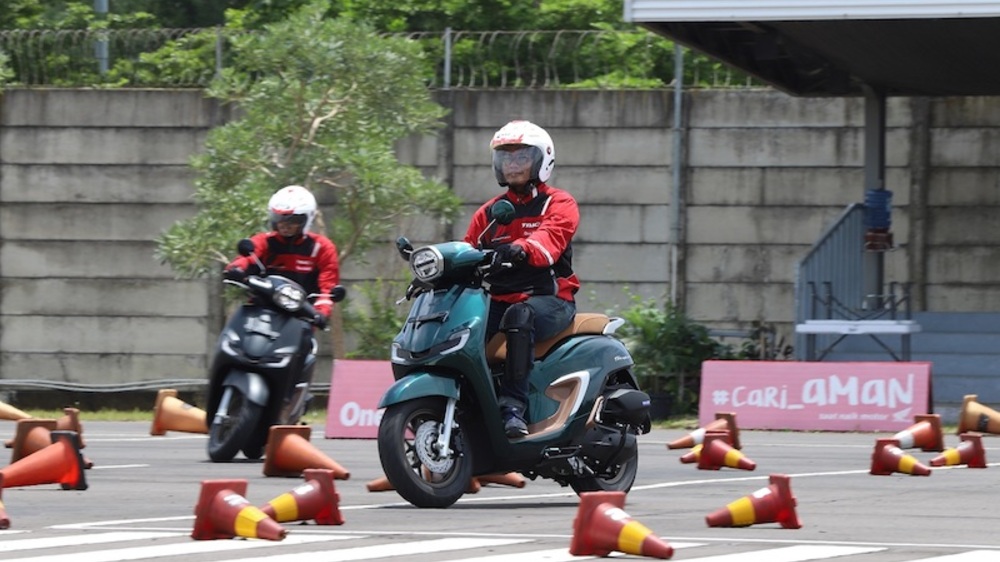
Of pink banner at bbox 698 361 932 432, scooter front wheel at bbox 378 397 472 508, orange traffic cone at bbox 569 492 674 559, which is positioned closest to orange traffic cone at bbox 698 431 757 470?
scooter front wheel at bbox 378 397 472 508

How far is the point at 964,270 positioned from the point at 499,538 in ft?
51.4

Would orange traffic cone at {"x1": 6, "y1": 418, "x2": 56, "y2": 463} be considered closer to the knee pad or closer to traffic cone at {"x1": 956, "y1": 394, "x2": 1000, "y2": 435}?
the knee pad

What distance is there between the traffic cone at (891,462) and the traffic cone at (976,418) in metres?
4.94

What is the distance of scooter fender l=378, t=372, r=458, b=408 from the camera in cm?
1048

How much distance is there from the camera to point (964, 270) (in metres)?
23.8

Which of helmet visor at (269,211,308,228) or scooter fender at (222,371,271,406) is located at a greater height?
helmet visor at (269,211,308,228)

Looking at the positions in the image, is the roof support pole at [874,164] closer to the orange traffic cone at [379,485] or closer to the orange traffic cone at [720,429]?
the orange traffic cone at [720,429]

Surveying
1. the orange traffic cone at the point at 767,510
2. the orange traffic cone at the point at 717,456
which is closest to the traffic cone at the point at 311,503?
the orange traffic cone at the point at 767,510

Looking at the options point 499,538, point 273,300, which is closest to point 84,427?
point 273,300

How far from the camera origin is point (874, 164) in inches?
904

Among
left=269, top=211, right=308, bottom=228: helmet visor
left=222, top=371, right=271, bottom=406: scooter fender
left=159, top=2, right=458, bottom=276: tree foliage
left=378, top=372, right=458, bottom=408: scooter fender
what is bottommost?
left=222, top=371, right=271, bottom=406: scooter fender

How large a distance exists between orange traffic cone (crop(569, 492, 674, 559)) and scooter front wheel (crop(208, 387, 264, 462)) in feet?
19.5

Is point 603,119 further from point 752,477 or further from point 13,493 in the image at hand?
point 13,493

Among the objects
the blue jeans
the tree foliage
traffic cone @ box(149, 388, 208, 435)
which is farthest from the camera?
the tree foliage
